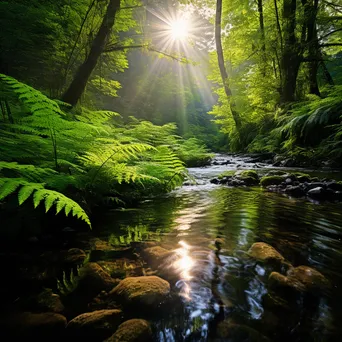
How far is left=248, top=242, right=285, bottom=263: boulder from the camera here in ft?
5.73

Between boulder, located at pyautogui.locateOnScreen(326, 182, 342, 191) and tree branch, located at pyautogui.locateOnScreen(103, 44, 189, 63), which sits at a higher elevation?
tree branch, located at pyautogui.locateOnScreen(103, 44, 189, 63)

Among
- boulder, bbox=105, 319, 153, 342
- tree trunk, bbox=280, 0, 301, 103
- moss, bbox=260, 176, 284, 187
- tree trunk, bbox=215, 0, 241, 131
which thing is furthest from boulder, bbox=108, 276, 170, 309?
tree trunk, bbox=215, 0, 241, 131

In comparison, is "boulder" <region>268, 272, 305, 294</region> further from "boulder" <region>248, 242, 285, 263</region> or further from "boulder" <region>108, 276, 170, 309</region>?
"boulder" <region>108, 276, 170, 309</region>

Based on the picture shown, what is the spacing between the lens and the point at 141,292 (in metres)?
1.34

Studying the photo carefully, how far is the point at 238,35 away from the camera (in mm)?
12086

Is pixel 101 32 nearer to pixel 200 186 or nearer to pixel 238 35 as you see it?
pixel 200 186

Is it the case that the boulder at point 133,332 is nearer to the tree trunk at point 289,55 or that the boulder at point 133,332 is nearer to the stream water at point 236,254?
the stream water at point 236,254

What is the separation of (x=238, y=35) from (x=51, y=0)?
→ 33.1 feet

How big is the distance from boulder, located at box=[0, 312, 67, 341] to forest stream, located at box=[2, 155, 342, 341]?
94 millimetres

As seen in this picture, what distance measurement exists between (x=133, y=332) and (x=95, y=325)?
0.19 metres

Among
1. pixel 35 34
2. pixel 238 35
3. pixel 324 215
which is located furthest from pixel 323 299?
pixel 238 35

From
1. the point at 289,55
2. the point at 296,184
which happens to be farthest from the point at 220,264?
the point at 289,55

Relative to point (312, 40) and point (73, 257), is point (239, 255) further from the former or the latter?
point (312, 40)

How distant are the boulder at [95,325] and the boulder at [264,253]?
1.08 metres
